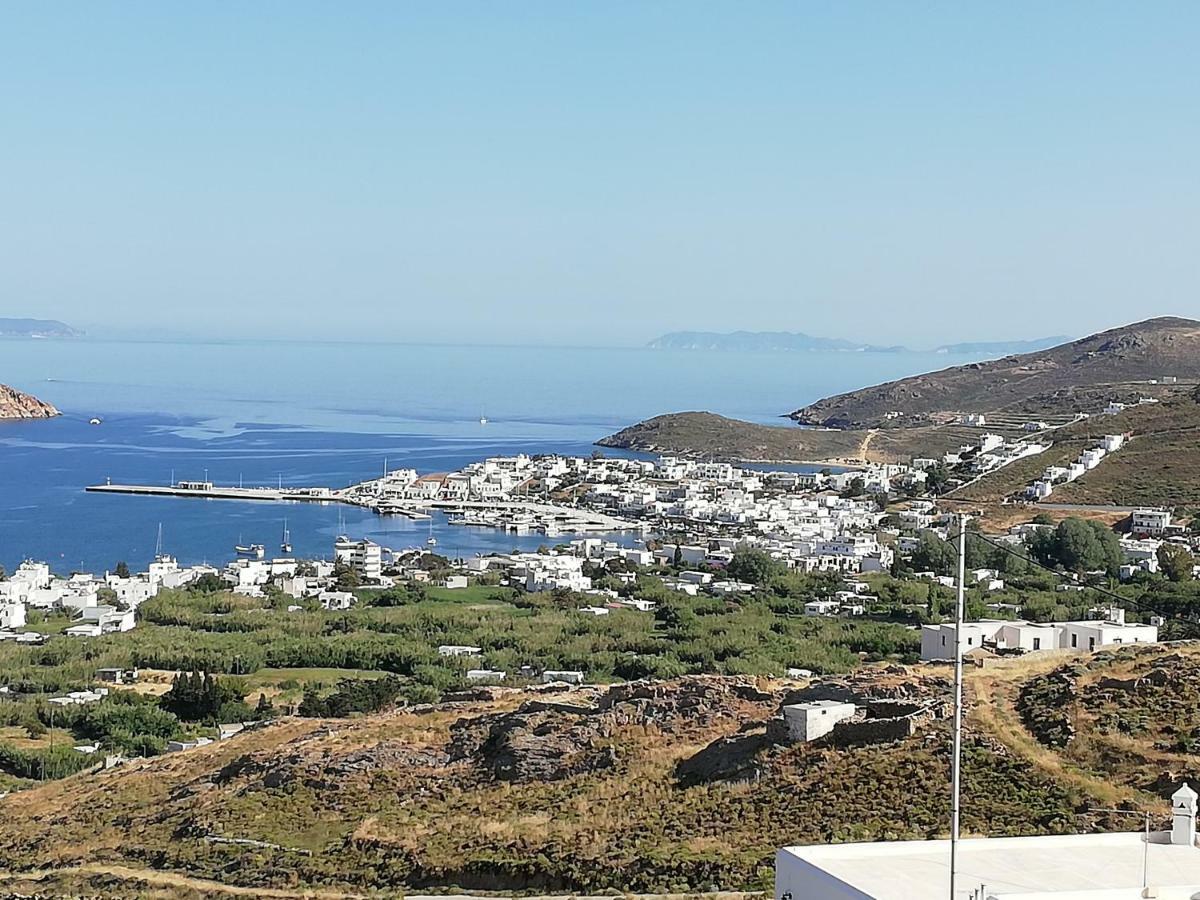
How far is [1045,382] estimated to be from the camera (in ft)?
335

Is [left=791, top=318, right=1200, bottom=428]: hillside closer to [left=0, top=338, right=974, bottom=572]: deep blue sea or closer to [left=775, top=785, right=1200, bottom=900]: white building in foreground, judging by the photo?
[left=0, top=338, right=974, bottom=572]: deep blue sea

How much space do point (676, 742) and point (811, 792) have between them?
2.46m

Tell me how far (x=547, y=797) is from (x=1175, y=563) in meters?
25.2

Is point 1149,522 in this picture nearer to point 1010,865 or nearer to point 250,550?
point 250,550

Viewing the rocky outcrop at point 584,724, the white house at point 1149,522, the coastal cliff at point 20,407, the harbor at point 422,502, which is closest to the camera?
the rocky outcrop at point 584,724

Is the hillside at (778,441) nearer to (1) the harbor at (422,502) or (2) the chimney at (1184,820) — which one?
(1) the harbor at (422,502)

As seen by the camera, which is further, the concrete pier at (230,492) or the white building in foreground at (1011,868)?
the concrete pier at (230,492)

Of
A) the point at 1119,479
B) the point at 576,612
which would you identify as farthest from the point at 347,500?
the point at 576,612

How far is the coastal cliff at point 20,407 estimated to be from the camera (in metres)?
110

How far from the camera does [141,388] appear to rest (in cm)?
16038

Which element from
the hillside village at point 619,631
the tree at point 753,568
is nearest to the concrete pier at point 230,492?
the hillside village at point 619,631

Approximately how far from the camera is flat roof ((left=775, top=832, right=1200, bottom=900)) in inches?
370

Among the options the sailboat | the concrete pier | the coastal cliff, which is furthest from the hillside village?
the coastal cliff

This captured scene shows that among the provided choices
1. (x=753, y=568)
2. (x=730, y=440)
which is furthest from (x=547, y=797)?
(x=730, y=440)
